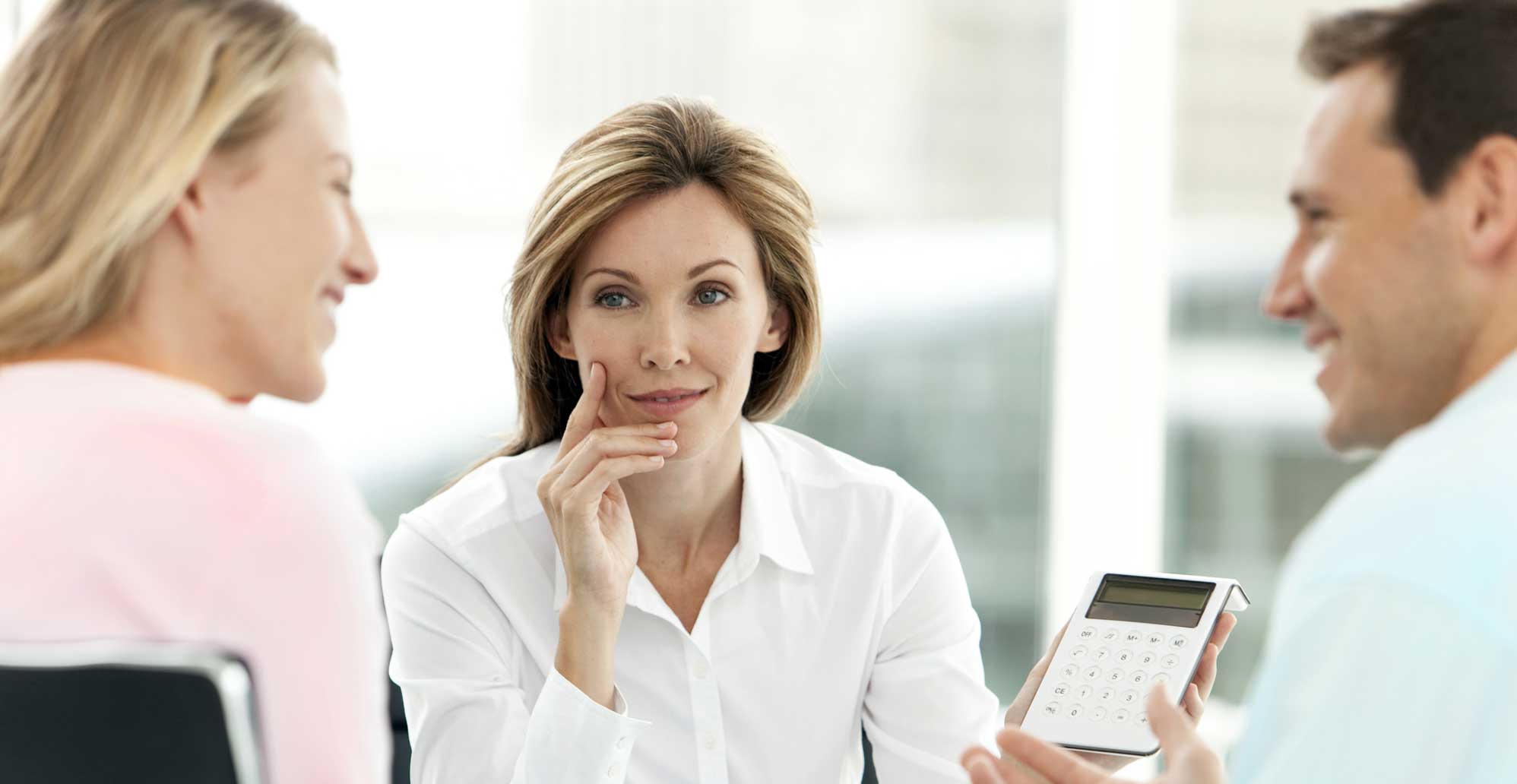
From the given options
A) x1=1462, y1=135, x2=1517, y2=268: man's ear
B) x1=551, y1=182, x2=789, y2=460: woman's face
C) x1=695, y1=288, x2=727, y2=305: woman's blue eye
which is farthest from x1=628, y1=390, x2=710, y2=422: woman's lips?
x1=1462, y1=135, x2=1517, y2=268: man's ear

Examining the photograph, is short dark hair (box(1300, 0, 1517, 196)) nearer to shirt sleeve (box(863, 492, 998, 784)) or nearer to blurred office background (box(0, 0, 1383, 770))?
shirt sleeve (box(863, 492, 998, 784))

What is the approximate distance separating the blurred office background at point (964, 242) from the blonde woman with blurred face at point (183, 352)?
2.57 m

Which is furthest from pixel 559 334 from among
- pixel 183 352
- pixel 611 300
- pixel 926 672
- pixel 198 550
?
pixel 198 550

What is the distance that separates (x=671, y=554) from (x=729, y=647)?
17cm

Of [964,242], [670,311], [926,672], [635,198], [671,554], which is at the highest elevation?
[635,198]

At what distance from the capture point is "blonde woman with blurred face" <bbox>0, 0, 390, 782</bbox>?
0.89 meters

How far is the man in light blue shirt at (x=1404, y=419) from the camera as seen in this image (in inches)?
34.0

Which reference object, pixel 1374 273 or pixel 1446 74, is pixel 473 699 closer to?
pixel 1374 273

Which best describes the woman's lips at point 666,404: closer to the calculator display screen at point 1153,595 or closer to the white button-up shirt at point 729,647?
the white button-up shirt at point 729,647

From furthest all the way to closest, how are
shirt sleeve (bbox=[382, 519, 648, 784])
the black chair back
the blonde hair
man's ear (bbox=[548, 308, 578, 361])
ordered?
man's ear (bbox=[548, 308, 578, 361]), shirt sleeve (bbox=[382, 519, 648, 784]), the blonde hair, the black chair back

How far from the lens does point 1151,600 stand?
1533 millimetres

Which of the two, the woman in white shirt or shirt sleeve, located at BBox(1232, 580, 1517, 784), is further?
the woman in white shirt

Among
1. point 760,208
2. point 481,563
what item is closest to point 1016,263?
point 760,208

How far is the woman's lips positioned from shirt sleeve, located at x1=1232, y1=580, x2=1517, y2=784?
107 centimetres
